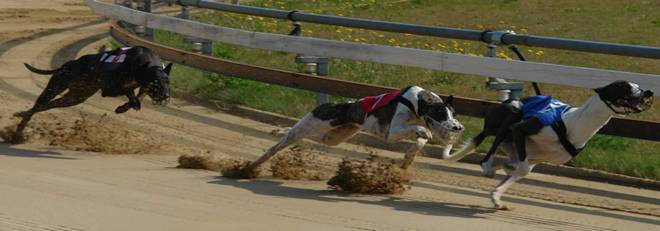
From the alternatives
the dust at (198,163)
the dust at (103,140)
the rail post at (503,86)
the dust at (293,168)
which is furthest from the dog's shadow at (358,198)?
the rail post at (503,86)

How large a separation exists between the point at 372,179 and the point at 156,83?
8.19 feet

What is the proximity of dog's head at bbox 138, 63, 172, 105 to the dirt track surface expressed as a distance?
1.61ft

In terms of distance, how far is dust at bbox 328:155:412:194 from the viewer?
8250mm

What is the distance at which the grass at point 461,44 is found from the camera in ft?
35.7

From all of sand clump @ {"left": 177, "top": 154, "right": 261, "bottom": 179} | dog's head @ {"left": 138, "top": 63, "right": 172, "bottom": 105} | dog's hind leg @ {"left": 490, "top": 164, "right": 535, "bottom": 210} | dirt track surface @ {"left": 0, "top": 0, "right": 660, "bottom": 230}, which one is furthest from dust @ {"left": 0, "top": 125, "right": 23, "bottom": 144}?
dog's hind leg @ {"left": 490, "top": 164, "right": 535, "bottom": 210}

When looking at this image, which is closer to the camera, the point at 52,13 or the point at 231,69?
the point at 231,69

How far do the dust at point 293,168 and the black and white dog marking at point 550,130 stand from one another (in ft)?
4.40

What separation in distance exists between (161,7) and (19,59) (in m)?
7.89

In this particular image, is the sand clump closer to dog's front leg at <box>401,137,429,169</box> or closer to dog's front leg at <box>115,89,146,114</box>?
dog's front leg at <box>115,89,146,114</box>

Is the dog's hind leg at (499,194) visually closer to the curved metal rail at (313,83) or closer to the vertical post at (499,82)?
the curved metal rail at (313,83)

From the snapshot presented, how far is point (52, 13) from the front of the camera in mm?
22047

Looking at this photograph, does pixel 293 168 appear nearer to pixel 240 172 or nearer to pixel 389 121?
pixel 240 172

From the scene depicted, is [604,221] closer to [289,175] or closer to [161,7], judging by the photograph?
[289,175]

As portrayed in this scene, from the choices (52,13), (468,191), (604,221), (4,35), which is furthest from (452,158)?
(52,13)
